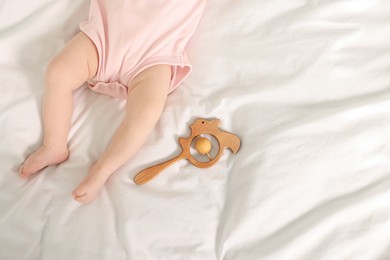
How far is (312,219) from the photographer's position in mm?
891

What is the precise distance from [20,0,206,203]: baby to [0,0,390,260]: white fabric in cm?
4

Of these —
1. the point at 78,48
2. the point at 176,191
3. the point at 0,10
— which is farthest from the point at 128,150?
the point at 0,10

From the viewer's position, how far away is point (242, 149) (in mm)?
1000

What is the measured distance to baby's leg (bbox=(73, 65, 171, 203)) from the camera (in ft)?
3.16

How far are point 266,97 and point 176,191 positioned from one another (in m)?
0.29

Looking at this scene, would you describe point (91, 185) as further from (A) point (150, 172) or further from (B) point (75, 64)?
(B) point (75, 64)

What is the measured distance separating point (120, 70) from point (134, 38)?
0.08 metres

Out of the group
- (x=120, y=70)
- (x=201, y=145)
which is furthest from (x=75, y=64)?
(x=201, y=145)

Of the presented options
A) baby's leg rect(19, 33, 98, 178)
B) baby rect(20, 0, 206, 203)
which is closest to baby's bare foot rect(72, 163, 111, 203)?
baby rect(20, 0, 206, 203)

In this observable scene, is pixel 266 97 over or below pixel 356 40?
below

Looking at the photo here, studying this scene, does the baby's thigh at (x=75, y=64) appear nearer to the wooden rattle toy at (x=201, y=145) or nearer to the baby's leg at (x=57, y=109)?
the baby's leg at (x=57, y=109)

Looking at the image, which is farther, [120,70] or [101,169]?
[120,70]

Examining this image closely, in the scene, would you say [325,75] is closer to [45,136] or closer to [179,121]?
[179,121]

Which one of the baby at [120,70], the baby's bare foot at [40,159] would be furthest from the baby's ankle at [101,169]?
the baby's bare foot at [40,159]
